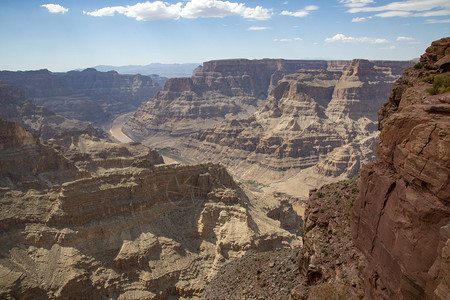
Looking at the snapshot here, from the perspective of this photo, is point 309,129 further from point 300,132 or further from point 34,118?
point 34,118

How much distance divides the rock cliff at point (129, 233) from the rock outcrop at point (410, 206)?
Answer: 29388mm

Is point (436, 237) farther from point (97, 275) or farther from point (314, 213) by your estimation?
point (97, 275)

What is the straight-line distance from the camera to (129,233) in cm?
4703

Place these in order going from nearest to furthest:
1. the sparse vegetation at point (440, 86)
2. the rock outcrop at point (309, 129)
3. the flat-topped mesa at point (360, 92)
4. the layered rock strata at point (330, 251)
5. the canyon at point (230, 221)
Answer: the canyon at point (230, 221)
the sparse vegetation at point (440, 86)
the layered rock strata at point (330, 251)
the rock outcrop at point (309, 129)
the flat-topped mesa at point (360, 92)

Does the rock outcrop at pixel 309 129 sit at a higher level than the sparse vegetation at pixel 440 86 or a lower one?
lower

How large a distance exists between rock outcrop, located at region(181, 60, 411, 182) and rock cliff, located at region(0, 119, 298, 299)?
6578cm

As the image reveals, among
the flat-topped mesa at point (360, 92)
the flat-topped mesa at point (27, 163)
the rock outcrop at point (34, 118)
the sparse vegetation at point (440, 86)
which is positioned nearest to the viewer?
the sparse vegetation at point (440, 86)

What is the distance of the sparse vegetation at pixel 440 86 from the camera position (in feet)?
62.4

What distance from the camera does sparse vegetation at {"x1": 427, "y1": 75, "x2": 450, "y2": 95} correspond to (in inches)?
749

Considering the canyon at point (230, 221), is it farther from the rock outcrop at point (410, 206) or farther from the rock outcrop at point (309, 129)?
the rock outcrop at point (309, 129)

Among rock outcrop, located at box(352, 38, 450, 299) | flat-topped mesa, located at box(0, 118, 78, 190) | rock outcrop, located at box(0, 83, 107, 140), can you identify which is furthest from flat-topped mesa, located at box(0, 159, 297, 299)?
rock outcrop, located at box(0, 83, 107, 140)

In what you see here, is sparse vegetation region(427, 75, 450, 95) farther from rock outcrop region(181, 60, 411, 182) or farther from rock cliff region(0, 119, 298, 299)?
rock outcrop region(181, 60, 411, 182)

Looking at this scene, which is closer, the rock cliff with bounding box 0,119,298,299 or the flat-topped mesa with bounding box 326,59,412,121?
the rock cliff with bounding box 0,119,298,299

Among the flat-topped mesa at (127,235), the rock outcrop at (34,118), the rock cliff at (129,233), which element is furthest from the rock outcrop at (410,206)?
the rock outcrop at (34,118)
